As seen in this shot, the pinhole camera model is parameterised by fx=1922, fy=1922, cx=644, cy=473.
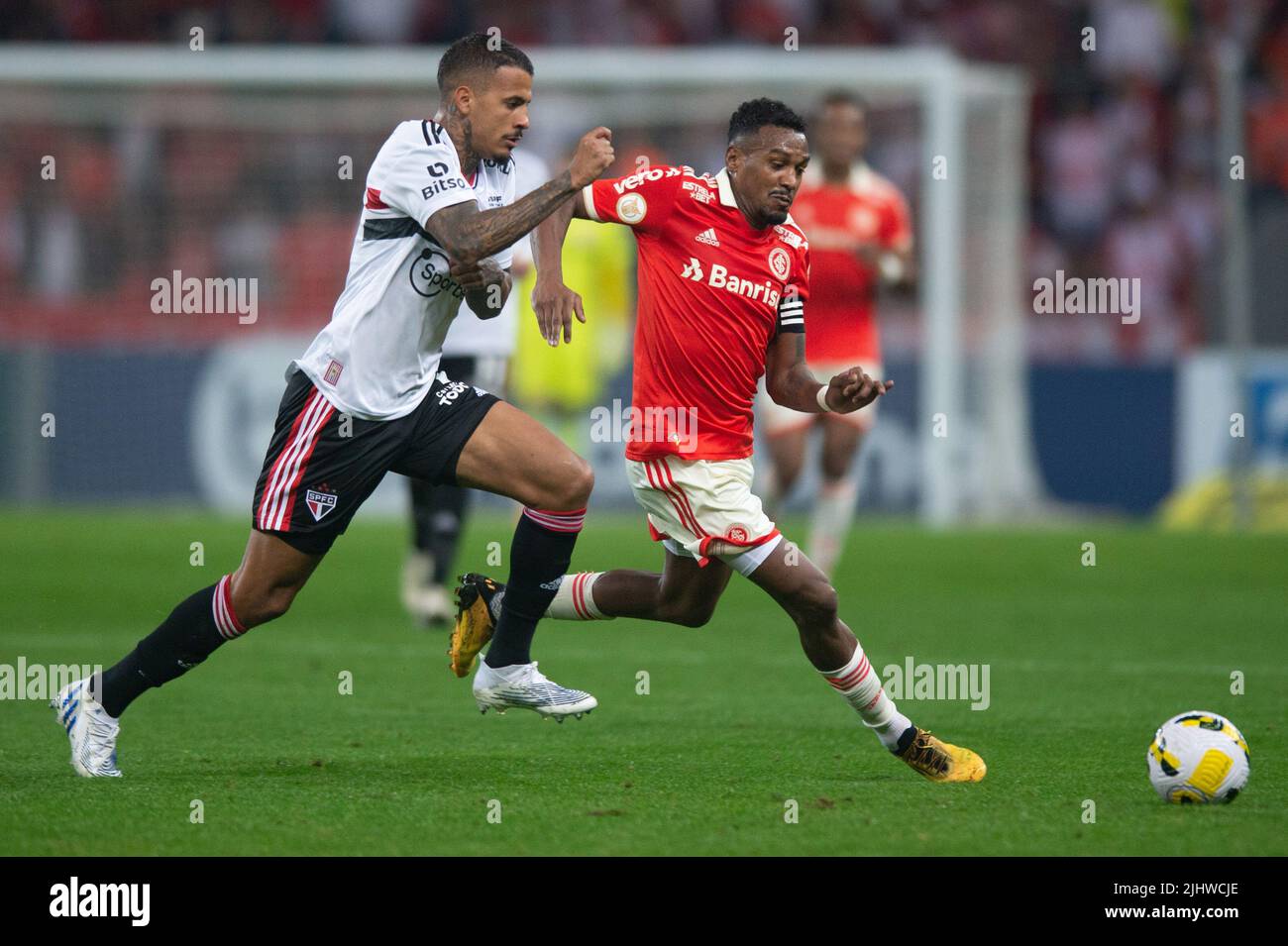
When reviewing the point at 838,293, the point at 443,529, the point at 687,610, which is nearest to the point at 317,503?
the point at 687,610

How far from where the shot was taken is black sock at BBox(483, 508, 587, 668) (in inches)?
257

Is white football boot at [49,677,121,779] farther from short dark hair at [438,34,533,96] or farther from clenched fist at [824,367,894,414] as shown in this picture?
clenched fist at [824,367,894,414]

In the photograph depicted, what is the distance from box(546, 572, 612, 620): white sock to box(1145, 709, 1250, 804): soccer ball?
218 cm

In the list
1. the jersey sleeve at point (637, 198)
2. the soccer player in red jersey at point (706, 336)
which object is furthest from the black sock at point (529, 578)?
the jersey sleeve at point (637, 198)

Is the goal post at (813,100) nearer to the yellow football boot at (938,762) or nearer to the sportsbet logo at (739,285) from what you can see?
the sportsbet logo at (739,285)

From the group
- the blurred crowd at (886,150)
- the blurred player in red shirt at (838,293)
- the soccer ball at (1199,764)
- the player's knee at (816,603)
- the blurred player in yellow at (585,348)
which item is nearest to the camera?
the soccer ball at (1199,764)

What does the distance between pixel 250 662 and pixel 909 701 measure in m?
3.15

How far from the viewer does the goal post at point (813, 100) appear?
1639cm

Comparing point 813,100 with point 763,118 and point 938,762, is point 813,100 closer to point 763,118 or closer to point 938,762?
point 763,118

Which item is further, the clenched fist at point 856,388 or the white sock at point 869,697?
the white sock at point 869,697

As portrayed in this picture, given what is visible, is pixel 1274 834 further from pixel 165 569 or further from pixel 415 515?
pixel 165 569

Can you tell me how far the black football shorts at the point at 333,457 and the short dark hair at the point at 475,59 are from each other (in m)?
1.03

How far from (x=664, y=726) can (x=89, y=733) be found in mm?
2184
